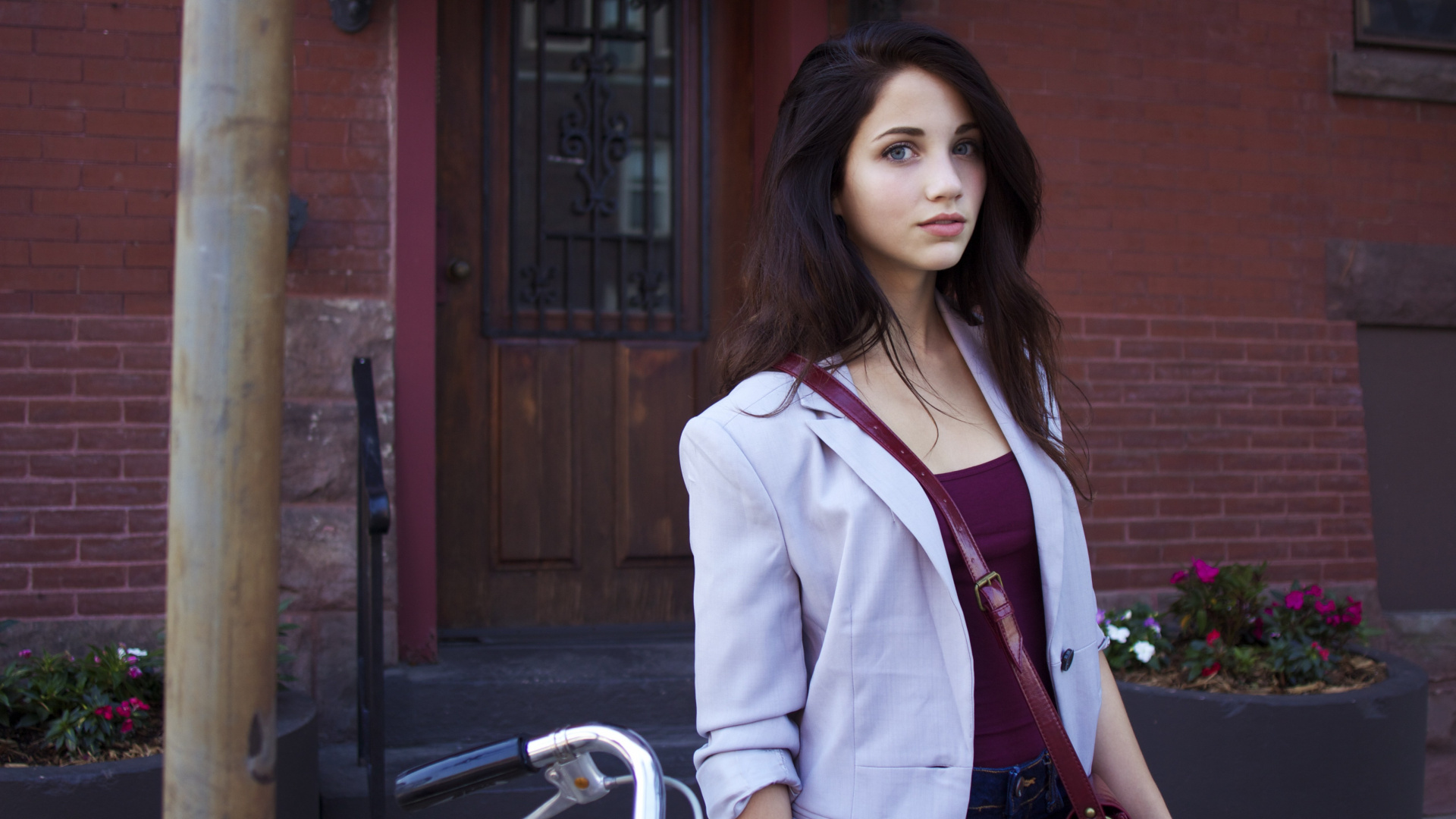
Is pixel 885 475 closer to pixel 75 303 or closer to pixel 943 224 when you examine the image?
pixel 943 224

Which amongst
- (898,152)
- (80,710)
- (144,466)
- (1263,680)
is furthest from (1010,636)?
(144,466)

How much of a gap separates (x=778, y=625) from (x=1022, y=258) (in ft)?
2.46

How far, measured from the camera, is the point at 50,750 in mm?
2672

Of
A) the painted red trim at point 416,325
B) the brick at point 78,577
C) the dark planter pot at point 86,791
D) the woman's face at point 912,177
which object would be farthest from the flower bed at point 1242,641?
the brick at point 78,577

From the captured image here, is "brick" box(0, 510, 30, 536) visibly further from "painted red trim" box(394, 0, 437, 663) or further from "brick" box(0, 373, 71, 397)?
"painted red trim" box(394, 0, 437, 663)

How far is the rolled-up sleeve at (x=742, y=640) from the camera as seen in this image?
1.20 m

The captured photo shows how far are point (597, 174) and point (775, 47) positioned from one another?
0.85 meters

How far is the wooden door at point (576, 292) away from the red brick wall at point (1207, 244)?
1.11 metres

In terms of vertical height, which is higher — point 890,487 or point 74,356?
point 74,356

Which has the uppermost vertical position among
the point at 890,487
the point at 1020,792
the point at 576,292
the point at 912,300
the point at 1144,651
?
the point at 576,292

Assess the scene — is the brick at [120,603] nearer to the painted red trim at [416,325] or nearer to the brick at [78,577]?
the brick at [78,577]

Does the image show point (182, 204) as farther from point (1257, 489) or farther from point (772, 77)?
point (1257, 489)

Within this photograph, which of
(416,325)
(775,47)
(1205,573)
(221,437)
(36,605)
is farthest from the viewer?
(775,47)

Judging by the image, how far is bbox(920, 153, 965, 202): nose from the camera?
4.51ft
